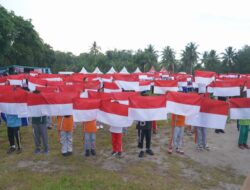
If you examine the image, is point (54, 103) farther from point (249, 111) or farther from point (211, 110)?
point (249, 111)

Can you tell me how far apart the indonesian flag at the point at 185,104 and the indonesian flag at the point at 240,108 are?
1425mm

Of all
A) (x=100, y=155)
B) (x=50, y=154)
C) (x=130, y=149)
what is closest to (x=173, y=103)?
(x=130, y=149)

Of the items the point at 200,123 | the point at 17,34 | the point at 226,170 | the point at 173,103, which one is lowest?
the point at 226,170

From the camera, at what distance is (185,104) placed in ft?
32.7

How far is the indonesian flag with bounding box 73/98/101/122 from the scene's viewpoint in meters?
9.38

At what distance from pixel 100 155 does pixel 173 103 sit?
10.2 ft

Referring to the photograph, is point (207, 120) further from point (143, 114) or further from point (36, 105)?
point (36, 105)

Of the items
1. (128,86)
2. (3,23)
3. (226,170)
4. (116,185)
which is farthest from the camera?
(3,23)

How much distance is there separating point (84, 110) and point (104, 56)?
69486 millimetres

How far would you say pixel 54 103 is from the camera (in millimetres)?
9742

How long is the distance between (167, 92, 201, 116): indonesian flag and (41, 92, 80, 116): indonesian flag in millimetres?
3561

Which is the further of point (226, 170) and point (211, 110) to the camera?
point (211, 110)

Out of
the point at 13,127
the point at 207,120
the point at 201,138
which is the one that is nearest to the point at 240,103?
the point at 207,120

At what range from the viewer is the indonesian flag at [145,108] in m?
9.42
